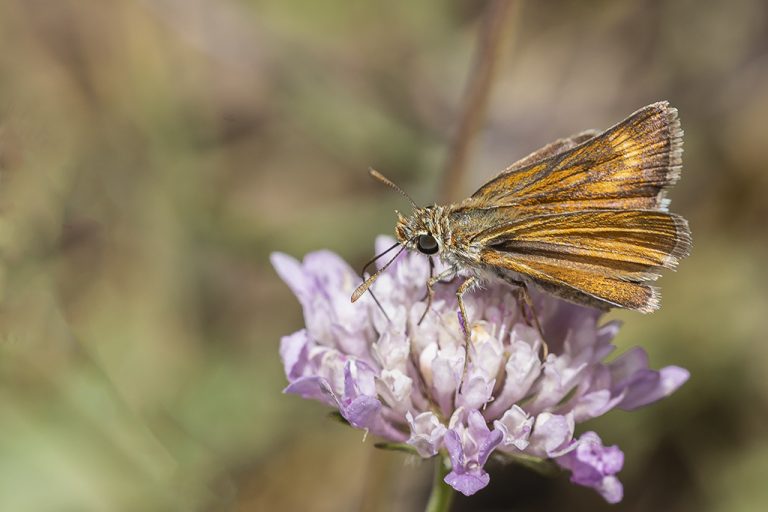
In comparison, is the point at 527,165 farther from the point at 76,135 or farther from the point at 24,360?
the point at 76,135

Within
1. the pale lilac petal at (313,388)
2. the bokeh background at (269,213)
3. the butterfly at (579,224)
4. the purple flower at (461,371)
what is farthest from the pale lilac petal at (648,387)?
the bokeh background at (269,213)

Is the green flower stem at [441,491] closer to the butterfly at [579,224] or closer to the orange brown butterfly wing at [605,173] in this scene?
the butterfly at [579,224]

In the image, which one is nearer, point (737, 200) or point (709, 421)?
point (709, 421)

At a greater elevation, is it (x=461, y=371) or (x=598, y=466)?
(x=461, y=371)

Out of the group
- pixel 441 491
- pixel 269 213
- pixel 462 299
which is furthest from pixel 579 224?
pixel 269 213

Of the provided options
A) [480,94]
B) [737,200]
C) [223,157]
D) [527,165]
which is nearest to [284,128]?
[223,157]

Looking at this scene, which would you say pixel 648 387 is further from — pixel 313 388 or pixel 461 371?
Answer: pixel 313 388
